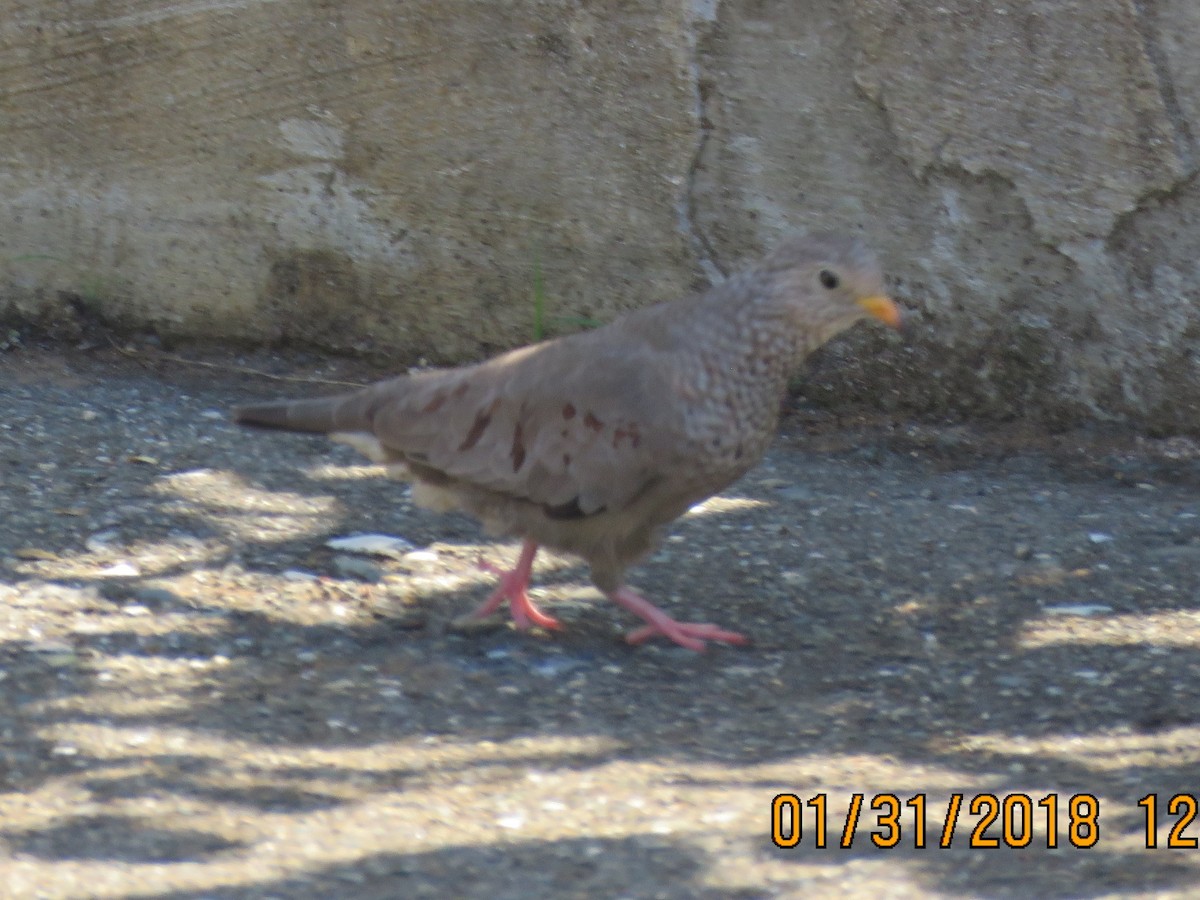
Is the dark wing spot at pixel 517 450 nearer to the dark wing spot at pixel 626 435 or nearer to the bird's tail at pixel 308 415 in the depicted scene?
the dark wing spot at pixel 626 435

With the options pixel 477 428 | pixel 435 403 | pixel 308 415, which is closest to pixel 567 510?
pixel 477 428

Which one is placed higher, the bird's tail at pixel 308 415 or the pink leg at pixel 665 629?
the bird's tail at pixel 308 415

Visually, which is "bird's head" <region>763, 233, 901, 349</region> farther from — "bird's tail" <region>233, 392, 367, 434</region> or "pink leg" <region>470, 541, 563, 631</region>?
"bird's tail" <region>233, 392, 367, 434</region>

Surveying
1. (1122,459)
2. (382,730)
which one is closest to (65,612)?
(382,730)

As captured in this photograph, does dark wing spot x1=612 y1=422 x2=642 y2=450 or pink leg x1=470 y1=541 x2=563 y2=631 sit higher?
dark wing spot x1=612 y1=422 x2=642 y2=450

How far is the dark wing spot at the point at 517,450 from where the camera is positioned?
3.79m

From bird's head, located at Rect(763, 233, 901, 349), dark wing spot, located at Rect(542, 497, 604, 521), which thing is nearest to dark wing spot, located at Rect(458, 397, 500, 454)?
dark wing spot, located at Rect(542, 497, 604, 521)

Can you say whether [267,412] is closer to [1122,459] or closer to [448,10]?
[448,10]

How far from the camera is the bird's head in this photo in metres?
3.70

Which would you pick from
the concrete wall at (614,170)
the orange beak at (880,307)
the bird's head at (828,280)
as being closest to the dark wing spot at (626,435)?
the bird's head at (828,280)

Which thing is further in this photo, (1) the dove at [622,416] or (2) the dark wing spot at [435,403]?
(2) the dark wing spot at [435,403]

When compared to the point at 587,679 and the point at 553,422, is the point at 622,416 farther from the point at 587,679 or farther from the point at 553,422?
the point at 587,679

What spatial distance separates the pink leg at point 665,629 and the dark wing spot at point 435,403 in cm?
64

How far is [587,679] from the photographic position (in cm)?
369
